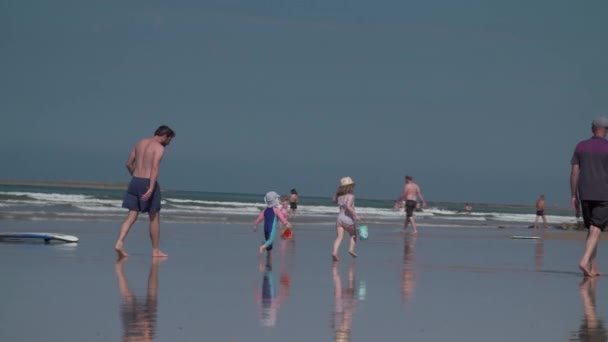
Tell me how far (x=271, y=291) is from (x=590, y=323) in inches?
120

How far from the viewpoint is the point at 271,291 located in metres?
10.3

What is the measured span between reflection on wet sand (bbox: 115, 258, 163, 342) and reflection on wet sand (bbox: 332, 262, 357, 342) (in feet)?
4.15

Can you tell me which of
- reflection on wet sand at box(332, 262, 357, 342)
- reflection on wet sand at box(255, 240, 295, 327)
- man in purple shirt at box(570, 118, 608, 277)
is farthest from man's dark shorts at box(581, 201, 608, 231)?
reflection on wet sand at box(255, 240, 295, 327)

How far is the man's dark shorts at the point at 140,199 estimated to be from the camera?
13820 millimetres

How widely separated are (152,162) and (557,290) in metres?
5.22

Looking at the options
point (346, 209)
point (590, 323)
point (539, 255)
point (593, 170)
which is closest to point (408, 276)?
point (593, 170)

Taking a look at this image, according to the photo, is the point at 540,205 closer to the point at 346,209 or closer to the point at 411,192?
the point at 411,192

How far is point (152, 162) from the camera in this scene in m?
13.8

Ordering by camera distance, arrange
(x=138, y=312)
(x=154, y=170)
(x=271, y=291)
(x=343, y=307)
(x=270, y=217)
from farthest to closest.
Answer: (x=270, y=217)
(x=154, y=170)
(x=271, y=291)
(x=343, y=307)
(x=138, y=312)

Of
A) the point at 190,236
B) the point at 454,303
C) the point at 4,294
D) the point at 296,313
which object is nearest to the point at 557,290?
the point at 454,303

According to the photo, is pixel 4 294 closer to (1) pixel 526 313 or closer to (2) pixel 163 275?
(2) pixel 163 275

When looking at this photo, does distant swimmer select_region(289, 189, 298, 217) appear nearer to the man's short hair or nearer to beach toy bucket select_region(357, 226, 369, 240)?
beach toy bucket select_region(357, 226, 369, 240)

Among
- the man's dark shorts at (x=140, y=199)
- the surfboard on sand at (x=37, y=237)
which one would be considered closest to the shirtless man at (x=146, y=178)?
the man's dark shorts at (x=140, y=199)

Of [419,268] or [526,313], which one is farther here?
[419,268]
